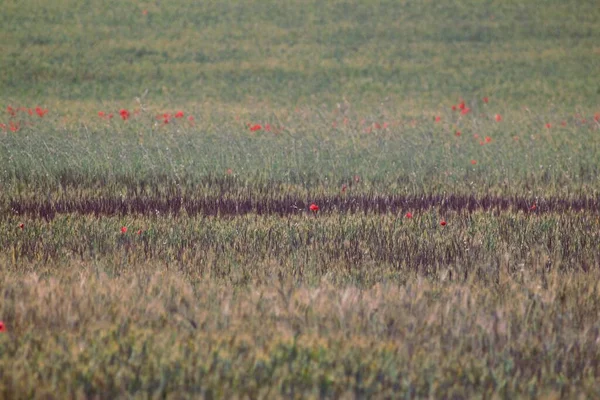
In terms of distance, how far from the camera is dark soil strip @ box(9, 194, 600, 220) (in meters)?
7.35

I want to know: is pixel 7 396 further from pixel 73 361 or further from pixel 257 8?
pixel 257 8

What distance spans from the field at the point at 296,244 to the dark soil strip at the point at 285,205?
4 centimetres

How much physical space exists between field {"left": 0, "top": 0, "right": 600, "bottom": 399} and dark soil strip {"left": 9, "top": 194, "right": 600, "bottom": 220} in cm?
4

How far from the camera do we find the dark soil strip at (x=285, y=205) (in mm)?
7352

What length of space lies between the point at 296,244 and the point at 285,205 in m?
1.98

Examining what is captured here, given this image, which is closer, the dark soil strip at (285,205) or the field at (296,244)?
the field at (296,244)

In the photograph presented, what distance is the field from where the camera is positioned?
3256mm

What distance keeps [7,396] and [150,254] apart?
253cm

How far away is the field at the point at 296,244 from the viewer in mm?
3256

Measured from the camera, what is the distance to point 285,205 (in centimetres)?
776

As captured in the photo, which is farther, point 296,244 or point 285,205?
point 285,205

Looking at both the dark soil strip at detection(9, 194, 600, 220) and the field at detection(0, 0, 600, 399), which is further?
the dark soil strip at detection(9, 194, 600, 220)

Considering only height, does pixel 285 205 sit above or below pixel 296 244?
below

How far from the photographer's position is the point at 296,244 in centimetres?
580
